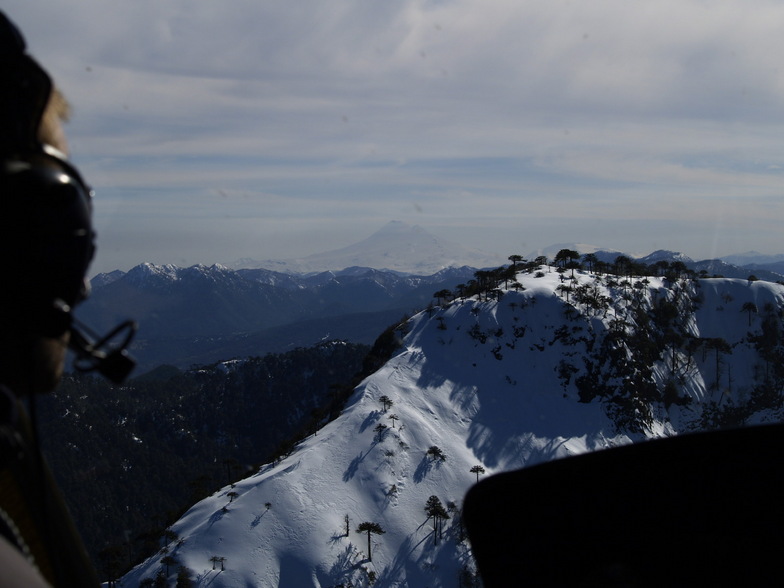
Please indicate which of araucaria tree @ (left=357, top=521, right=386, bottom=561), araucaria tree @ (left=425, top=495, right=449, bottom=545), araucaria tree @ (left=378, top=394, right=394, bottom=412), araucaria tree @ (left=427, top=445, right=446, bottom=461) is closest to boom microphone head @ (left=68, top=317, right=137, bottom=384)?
araucaria tree @ (left=357, top=521, right=386, bottom=561)

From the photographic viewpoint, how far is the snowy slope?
47.0 meters

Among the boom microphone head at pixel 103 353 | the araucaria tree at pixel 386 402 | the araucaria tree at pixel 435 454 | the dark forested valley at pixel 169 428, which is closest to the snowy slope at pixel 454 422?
the araucaria tree at pixel 386 402

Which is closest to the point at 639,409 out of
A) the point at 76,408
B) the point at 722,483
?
the point at 722,483

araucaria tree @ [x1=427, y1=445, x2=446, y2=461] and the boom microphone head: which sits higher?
the boom microphone head

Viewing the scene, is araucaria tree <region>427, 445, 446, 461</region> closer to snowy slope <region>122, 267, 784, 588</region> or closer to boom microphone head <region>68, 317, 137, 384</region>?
snowy slope <region>122, 267, 784, 588</region>

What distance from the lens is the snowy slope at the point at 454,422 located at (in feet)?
154

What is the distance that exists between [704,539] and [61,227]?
88.0 inches

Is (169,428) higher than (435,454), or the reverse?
(435,454)

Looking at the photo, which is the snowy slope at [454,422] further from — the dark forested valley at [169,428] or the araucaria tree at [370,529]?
the dark forested valley at [169,428]

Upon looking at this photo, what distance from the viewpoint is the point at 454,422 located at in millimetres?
72812

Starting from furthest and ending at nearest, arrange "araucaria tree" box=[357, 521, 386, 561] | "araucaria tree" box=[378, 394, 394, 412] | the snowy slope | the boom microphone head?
"araucaria tree" box=[378, 394, 394, 412], "araucaria tree" box=[357, 521, 386, 561], the snowy slope, the boom microphone head

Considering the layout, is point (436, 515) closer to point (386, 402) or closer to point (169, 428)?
point (386, 402)

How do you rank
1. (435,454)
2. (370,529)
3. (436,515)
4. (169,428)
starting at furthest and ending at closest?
(169,428), (435,454), (436,515), (370,529)

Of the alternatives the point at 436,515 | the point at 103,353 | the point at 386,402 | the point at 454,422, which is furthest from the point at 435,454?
the point at 103,353
